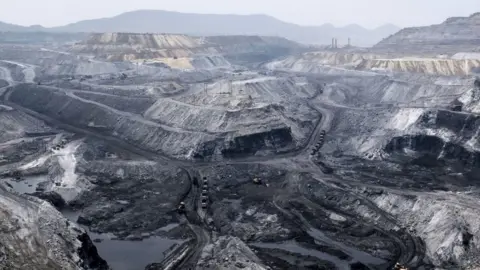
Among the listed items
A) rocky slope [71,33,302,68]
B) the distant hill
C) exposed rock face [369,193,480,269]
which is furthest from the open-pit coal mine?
the distant hill

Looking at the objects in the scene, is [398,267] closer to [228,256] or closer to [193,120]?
[228,256]

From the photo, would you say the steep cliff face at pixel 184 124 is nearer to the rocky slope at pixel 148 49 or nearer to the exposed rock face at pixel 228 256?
the exposed rock face at pixel 228 256

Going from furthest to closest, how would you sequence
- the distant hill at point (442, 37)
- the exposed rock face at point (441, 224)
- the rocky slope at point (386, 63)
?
1. the distant hill at point (442, 37)
2. the rocky slope at point (386, 63)
3. the exposed rock face at point (441, 224)

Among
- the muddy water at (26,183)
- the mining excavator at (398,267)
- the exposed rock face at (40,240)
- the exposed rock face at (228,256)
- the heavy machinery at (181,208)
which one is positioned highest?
the exposed rock face at (40,240)

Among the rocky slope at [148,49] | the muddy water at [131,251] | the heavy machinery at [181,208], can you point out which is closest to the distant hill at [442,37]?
the rocky slope at [148,49]

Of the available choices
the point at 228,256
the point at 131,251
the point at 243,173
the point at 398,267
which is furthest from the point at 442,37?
the point at 131,251

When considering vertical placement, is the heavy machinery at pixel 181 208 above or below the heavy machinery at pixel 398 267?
above

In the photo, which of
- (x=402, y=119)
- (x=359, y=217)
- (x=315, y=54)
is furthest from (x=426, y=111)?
(x=315, y=54)
